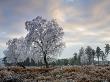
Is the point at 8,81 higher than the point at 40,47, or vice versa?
the point at 40,47

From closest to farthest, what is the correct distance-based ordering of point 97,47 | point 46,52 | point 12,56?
point 46,52, point 12,56, point 97,47

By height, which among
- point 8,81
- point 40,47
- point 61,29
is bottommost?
point 8,81

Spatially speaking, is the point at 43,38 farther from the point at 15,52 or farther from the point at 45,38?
the point at 15,52

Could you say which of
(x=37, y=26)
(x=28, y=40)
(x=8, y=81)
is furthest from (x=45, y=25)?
(x=8, y=81)

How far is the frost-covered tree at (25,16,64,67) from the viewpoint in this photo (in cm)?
8462

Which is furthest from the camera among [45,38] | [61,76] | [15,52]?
[15,52]

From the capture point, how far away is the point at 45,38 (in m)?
85.4

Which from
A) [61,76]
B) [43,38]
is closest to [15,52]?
[43,38]

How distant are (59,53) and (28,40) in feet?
39.2

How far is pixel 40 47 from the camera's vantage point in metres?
85.4

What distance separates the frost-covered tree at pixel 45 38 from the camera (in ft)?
278

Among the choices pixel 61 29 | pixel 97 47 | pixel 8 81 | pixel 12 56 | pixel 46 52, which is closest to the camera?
pixel 8 81

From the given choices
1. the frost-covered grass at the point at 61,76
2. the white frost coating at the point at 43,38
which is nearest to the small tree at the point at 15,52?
the white frost coating at the point at 43,38

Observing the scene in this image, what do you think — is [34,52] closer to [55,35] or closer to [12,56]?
[55,35]
